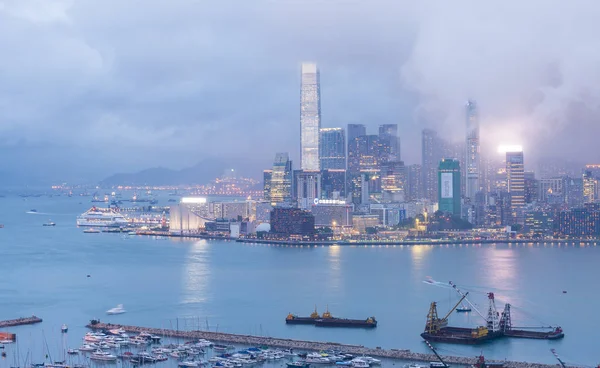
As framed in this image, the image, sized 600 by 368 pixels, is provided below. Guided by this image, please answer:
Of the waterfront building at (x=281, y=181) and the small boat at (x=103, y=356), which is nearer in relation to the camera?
the small boat at (x=103, y=356)

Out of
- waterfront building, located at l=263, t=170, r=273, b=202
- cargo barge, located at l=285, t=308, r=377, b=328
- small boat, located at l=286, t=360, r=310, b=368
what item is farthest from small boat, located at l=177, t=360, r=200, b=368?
waterfront building, located at l=263, t=170, r=273, b=202

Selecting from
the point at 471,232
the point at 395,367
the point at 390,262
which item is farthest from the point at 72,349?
the point at 471,232

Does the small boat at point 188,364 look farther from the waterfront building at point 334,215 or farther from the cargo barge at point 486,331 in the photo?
the waterfront building at point 334,215

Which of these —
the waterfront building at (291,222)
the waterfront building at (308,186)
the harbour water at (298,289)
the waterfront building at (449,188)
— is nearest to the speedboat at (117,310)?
the harbour water at (298,289)

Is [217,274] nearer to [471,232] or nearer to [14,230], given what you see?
[471,232]

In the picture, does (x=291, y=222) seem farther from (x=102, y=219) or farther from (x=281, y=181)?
(x=281, y=181)

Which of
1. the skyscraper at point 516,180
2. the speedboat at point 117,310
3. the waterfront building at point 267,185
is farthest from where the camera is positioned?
the waterfront building at point 267,185
